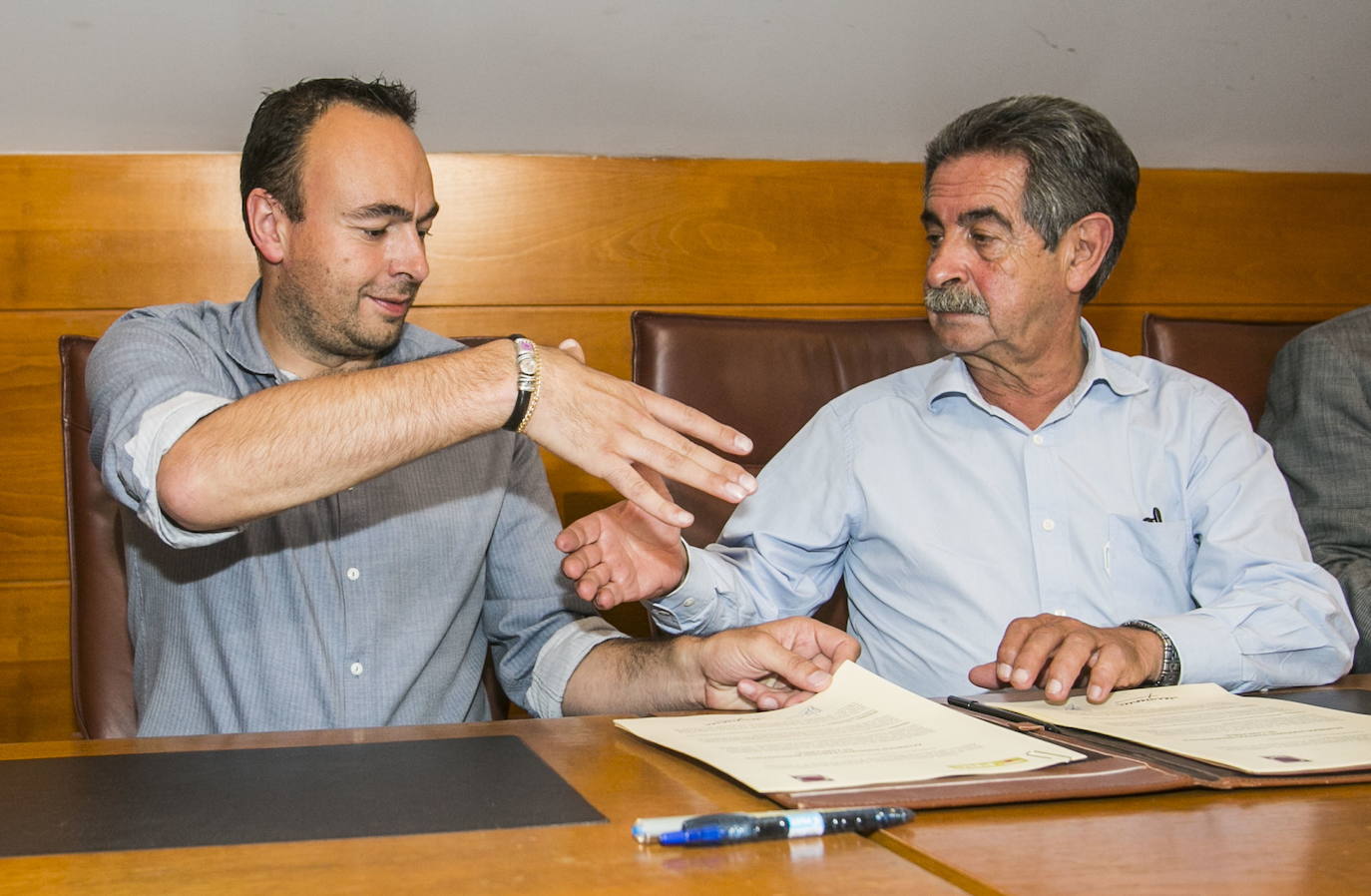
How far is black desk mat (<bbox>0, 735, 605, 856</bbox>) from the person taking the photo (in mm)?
729

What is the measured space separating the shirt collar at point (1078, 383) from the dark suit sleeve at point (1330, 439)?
40 centimetres

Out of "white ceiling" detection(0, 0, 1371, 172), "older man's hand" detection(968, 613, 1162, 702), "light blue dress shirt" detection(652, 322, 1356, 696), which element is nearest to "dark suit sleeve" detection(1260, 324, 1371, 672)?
"light blue dress shirt" detection(652, 322, 1356, 696)

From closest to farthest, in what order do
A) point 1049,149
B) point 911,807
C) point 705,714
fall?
point 911,807 → point 705,714 → point 1049,149

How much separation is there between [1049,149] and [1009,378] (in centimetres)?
32

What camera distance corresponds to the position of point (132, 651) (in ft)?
5.13

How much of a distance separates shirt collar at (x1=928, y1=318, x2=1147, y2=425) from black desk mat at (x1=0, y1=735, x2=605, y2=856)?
38.7 inches

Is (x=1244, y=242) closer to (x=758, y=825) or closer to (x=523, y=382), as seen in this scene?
(x=523, y=382)

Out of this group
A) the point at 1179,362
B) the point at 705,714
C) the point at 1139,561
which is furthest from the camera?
the point at 1179,362

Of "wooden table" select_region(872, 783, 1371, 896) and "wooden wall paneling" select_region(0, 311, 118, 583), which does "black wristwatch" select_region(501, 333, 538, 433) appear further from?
"wooden wall paneling" select_region(0, 311, 118, 583)

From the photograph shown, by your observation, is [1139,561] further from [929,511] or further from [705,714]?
[705,714]

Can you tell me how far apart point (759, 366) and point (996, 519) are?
1.38 ft

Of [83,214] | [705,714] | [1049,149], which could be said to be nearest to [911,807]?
[705,714]

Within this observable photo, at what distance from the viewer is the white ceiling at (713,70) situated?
2.12 meters

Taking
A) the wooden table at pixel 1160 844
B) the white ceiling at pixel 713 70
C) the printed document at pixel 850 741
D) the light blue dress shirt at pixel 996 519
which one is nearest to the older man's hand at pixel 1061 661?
the printed document at pixel 850 741
